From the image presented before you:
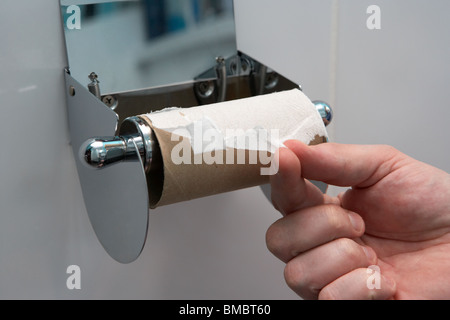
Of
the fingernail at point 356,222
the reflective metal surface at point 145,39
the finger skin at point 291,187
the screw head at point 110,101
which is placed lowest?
the fingernail at point 356,222

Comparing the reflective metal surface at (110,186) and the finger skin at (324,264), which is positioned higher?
the reflective metal surface at (110,186)

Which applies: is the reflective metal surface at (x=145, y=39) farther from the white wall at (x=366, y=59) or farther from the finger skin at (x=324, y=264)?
the finger skin at (x=324, y=264)

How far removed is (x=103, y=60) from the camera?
418 mm

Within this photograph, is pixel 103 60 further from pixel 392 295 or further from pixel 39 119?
pixel 392 295

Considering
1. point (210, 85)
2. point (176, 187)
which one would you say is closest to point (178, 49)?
point (210, 85)

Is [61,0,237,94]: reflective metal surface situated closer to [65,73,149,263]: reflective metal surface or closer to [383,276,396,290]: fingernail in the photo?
[65,73,149,263]: reflective metal surface

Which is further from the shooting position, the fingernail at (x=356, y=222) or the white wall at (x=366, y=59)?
the white wall at (x=366, y=59)

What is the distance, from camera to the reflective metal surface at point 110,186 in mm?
314

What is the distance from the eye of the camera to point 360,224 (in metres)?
0.38

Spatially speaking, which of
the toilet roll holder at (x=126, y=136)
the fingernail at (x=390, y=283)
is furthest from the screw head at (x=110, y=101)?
the fingernail at (x=390, y=283)

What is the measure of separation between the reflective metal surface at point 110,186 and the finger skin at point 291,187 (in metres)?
0.09

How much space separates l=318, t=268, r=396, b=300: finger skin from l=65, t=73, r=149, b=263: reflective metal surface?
0.45 ft

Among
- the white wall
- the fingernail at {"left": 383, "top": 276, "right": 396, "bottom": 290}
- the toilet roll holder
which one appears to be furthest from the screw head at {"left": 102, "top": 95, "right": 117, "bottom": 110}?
the fingernail at {"left": 383, "top": 276, "right": 396, "bottom": 290}

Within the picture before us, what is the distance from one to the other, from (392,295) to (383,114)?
10.5 inches
